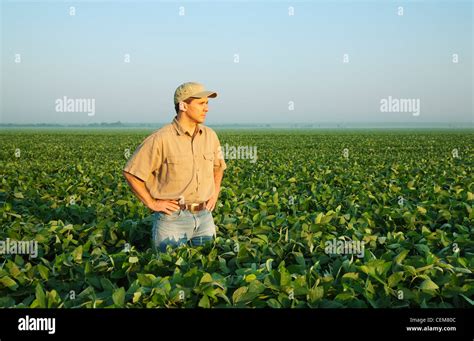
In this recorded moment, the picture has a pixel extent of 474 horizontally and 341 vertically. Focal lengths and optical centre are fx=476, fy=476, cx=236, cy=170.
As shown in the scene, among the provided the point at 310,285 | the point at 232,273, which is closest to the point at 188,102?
the point at 232,273

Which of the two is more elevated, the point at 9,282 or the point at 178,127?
the point at 178,127

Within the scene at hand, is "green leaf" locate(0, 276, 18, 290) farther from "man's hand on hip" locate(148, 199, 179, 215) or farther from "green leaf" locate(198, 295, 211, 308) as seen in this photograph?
"green leaf" locate(198, 295, 211, 308)

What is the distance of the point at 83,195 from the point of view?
884cm

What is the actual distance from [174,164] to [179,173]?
9 centimetres

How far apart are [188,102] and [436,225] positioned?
356 cm

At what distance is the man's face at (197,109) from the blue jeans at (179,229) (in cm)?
81

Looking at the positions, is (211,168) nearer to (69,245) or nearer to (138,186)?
(138,186)

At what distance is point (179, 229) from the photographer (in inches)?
162

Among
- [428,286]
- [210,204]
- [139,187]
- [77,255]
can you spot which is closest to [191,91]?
[139,187]

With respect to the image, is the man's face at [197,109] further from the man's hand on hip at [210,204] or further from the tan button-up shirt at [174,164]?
the man's hand on hip at [210,204]

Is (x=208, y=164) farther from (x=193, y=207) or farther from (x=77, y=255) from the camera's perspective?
(x=77, y=255)

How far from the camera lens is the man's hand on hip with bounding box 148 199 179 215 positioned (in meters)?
4.01

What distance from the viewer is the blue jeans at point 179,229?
4070 mm

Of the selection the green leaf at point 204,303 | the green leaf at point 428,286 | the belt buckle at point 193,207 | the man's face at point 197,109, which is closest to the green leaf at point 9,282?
the green leaf at point 204,303
